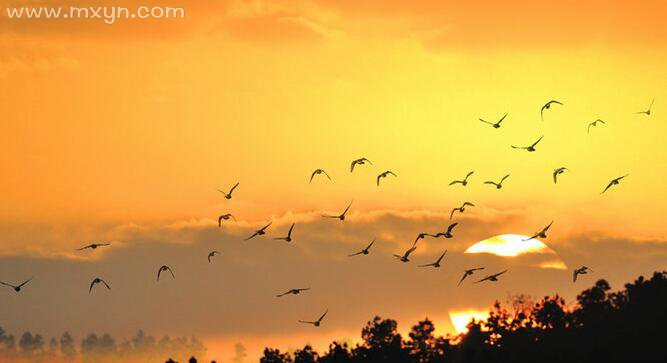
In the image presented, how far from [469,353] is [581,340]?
10374mm

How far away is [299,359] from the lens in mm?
134000

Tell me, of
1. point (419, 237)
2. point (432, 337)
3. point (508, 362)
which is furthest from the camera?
point (432, 337)

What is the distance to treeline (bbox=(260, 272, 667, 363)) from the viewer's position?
123 metres

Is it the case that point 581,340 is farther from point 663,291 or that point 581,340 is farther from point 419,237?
point 419,237

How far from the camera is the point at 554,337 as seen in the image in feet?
425

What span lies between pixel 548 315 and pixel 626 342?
14.0m

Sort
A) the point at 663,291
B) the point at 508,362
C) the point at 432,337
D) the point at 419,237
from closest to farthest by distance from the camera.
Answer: the point at 419,237, the point at 508,362, the point at 663,291, the point at 432,337

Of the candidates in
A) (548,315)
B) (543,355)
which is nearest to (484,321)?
(548,315)

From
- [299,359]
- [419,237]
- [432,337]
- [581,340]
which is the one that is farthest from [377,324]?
[419,237]

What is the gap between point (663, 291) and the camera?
131 m

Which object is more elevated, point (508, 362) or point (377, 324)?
point (377, 324)

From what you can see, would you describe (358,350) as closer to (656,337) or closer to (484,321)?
(484,321)

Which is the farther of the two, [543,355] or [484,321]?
[484,321]

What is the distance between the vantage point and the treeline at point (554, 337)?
12294 cm
